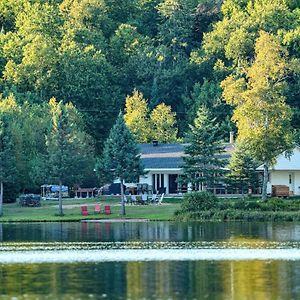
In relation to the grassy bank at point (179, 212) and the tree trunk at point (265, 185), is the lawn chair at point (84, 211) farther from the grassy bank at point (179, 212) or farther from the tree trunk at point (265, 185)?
the tree trunk at point (265, 185)

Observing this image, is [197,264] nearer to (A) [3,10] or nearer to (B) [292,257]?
(B) [292,257]

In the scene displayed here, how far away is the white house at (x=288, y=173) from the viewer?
104m

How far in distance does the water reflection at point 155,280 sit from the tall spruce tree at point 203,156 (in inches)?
1667

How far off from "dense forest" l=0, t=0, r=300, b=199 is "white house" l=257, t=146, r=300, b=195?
1796 centimetres

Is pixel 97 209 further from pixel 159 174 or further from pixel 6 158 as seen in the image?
pixel 159 174

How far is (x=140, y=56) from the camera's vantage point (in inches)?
5655

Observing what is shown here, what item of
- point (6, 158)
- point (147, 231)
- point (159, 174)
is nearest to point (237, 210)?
point (147, 231)

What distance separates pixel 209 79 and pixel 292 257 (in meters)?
86.7

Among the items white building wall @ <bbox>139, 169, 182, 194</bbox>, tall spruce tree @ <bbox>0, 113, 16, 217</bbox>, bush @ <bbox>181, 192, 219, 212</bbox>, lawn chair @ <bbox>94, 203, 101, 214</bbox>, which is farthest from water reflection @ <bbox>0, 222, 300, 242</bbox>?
white building wall @ <bbox>139, 169, 182, 194</bbox>

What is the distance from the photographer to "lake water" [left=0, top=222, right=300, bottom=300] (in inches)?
1789

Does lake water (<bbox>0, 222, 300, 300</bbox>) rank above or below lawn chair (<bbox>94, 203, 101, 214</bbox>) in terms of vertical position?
below

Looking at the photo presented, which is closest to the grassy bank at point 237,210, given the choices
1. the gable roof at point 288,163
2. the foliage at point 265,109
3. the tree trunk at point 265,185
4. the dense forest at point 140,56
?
the tree trunk at point 265,185

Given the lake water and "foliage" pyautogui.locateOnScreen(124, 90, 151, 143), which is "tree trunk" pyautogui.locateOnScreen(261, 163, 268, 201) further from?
"foliage" pyautogui.locateOnScreen(124, 90, 151, 143)

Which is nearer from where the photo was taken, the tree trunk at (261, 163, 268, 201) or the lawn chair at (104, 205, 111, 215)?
the lawn chair at (104, 205, 111, 215)
